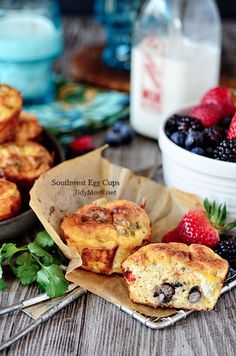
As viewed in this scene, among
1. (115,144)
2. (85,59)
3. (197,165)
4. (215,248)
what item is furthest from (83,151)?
(85,59)

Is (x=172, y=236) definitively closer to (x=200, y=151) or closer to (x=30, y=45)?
(x=200, y=151)

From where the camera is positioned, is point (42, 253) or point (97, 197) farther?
point (97, 197)

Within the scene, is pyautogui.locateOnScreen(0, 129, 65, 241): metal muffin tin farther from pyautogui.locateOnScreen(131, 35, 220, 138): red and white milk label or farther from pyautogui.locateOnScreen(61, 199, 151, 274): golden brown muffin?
pyautogui.locateOnScreen(131, 35, 220, 138): red and white milk label

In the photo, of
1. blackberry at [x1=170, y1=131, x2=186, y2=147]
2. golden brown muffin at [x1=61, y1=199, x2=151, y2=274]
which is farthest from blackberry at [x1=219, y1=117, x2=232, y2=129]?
golden brown muffin at [x1=61, y1=199, x2=151, y2=274]

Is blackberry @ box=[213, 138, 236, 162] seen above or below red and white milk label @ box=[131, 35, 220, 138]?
above

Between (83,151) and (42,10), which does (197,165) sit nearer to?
(83,151)

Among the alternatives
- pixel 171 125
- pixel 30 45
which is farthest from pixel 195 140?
pixel 30 45

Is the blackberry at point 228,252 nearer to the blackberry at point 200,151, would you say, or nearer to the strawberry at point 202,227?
the strawberry at point 202,227
